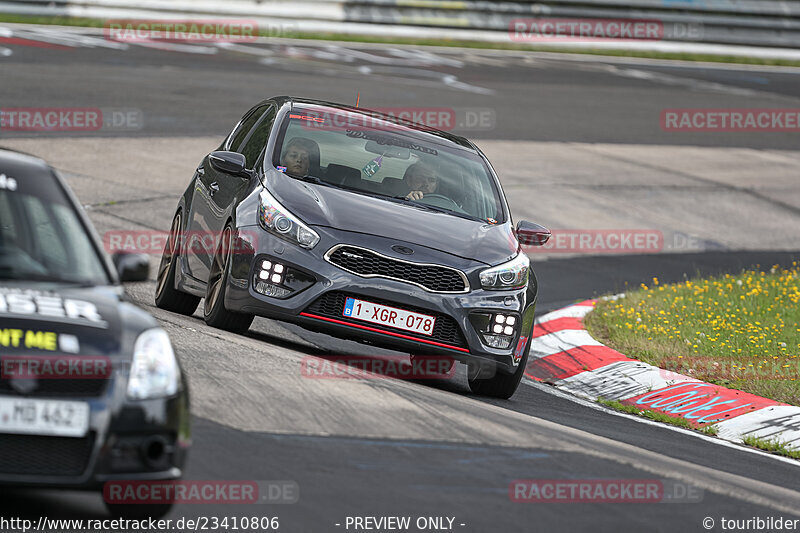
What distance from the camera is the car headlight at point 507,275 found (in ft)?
28.8

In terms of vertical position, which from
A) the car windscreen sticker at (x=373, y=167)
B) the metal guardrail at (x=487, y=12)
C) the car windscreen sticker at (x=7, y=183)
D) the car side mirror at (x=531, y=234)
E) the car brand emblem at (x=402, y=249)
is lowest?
the metal guardrail at (x=487, y=12)

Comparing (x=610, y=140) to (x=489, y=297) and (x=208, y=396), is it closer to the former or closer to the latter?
(x=489, y=297)

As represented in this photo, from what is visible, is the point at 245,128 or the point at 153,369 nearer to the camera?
the point at 153,369

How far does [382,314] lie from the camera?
27.9 feet

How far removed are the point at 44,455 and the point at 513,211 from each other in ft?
39.1

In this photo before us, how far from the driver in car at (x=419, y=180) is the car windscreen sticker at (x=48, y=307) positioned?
4.34m

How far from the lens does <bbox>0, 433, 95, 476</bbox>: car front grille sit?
16.4ft

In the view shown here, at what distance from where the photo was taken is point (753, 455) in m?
8.68

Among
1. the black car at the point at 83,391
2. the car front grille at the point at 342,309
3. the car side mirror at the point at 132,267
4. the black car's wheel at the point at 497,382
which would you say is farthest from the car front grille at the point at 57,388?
the black car's wheel at the point at 497,382

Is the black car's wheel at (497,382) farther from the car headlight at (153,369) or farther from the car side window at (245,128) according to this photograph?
the car headlight at (153,369)

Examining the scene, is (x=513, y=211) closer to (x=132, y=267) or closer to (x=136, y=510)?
(x=132, y=267)

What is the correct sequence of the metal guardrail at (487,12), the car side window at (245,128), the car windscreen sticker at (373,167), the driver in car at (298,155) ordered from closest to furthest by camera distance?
the driver in car at (298,155) → the car windscreen sticker at (373,167) → the car side window at (245,128) → the metal guardrail at (487,12)

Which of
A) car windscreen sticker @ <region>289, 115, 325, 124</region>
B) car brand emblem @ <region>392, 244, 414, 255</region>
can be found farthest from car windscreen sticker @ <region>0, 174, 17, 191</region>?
car windscreen sticker @ <region>289, 115, 325, 124</region>

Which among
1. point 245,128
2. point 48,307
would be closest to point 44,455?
point 48,307
